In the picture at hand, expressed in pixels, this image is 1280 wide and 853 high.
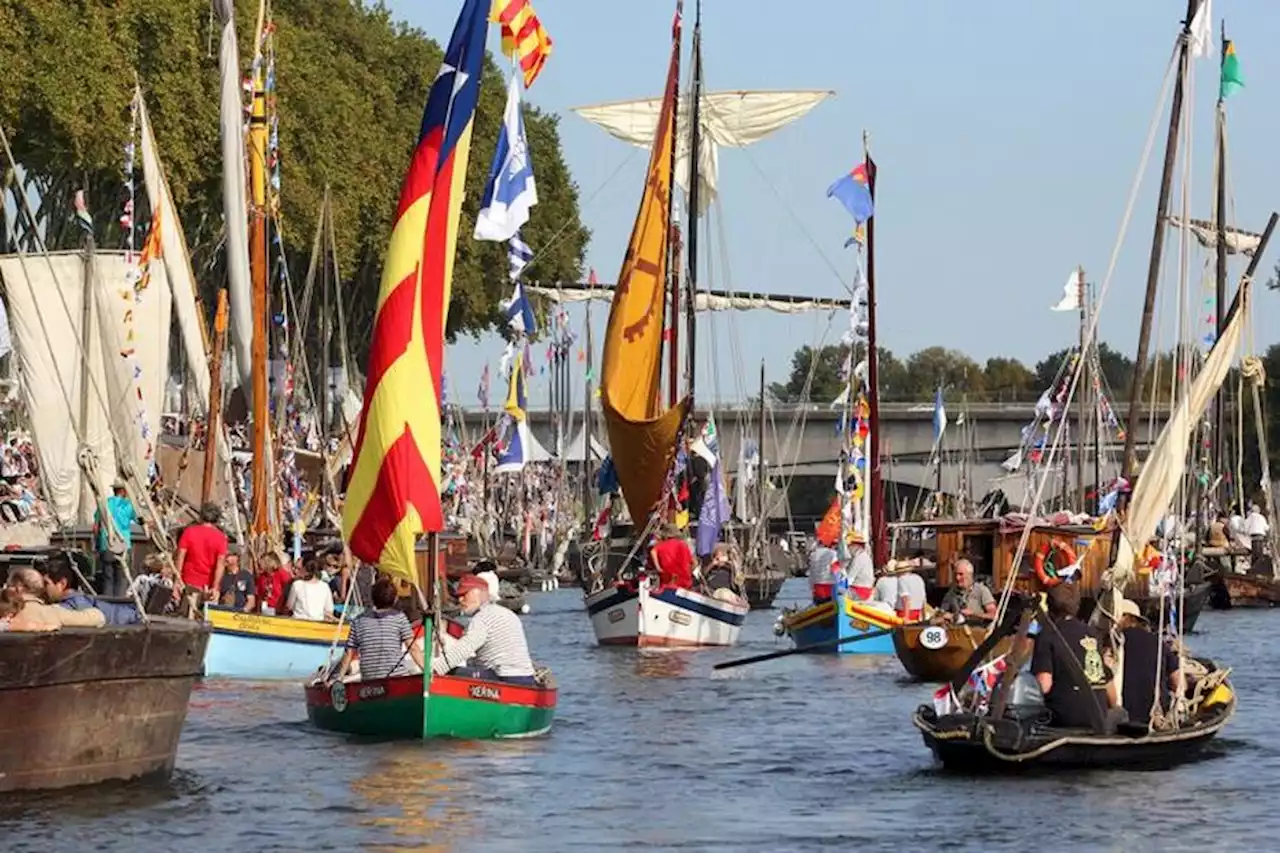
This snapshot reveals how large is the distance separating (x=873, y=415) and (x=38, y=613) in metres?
33.2

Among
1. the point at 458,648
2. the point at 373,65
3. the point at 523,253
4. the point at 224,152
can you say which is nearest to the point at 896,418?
the point at 373,65

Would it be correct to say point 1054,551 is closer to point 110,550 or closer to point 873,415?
point 873,415

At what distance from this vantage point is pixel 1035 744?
2533cm

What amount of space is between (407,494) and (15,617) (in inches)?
275

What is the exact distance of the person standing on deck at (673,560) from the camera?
48.6m

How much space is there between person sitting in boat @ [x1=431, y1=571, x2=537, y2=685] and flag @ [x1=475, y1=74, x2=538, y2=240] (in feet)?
29.5

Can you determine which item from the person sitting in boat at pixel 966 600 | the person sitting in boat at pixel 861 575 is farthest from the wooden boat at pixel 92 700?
the person sitting in boat at pixel 861 575

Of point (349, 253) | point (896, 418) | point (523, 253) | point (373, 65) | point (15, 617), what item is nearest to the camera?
point (15, 617)

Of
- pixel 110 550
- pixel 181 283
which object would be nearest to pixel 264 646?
pixel 110 550

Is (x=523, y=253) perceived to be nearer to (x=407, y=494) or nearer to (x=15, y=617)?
(x=407, y=494)

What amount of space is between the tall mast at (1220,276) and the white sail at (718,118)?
935 centimetres

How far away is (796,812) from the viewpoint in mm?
24469

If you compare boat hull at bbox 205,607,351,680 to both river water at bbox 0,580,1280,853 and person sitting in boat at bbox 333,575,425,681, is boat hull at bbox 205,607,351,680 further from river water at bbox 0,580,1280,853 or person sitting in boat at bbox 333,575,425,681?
person sitting in boat at bbox 333,575,425,681

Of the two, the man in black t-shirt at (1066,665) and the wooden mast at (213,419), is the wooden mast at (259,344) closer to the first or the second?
the wooden mast at (213,419)
